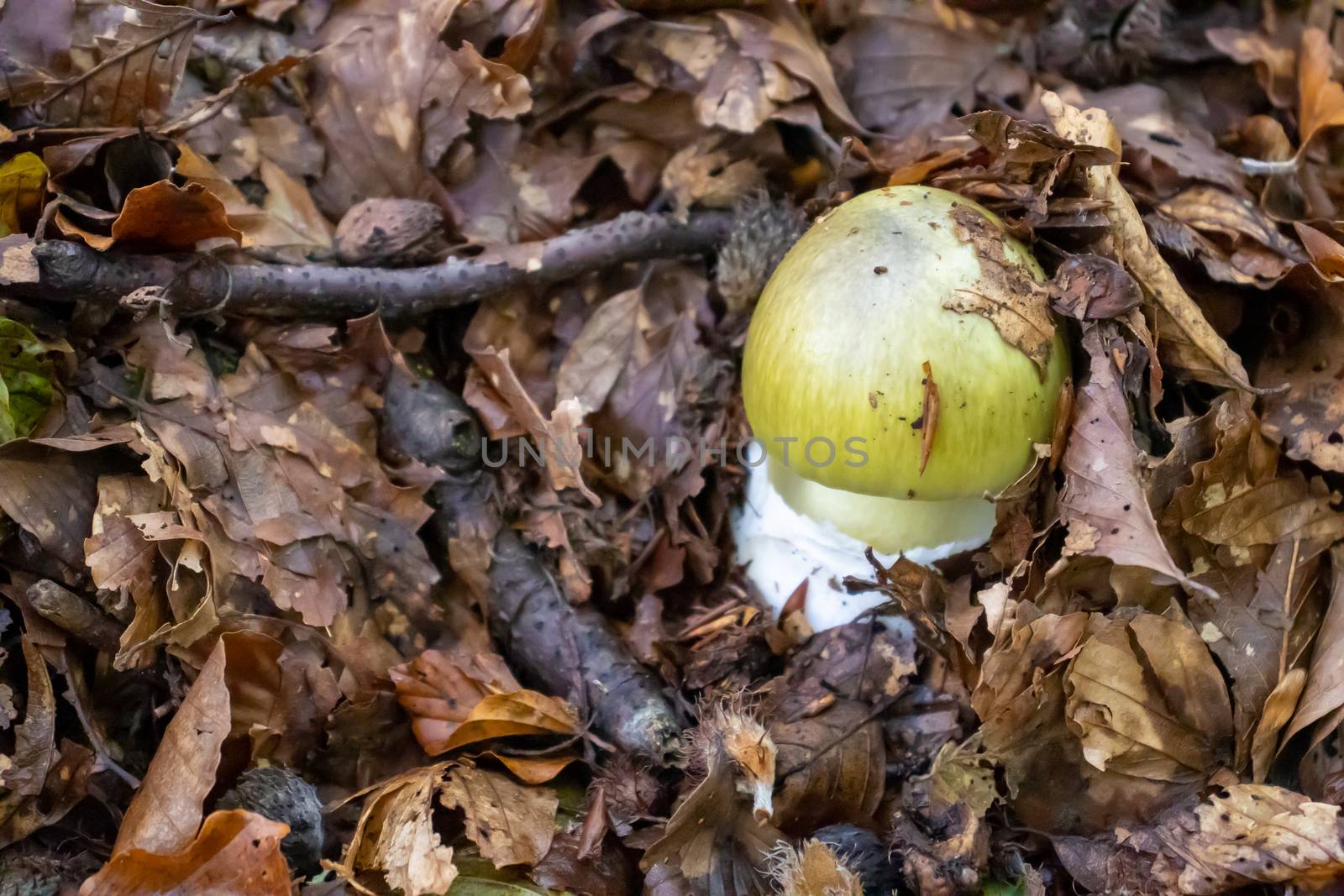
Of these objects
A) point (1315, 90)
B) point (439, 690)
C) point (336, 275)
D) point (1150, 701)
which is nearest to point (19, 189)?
point (336, 275)

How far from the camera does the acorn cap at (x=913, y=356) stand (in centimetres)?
205

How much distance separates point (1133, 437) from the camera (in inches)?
84.9

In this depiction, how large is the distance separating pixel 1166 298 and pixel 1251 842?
1222 millimetres

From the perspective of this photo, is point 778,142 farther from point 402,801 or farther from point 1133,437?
point 402,801

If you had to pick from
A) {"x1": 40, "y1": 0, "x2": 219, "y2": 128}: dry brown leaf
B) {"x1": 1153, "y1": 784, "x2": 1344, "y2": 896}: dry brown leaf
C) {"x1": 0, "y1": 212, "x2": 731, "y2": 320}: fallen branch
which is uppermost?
{"x1": 40, "y1": 0, "x2": 219, "y2": 128}: dry brown leaf

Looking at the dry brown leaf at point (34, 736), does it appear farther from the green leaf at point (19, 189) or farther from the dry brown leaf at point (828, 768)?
the dry brown leaf at point (828, 768)

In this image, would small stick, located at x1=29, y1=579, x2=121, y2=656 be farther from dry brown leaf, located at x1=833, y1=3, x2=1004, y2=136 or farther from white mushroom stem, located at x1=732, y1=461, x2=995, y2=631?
dry brown leaf, located at x1=833, y1=3, x2=1004, y2=136

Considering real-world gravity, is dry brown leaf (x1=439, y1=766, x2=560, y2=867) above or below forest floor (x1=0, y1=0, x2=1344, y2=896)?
below

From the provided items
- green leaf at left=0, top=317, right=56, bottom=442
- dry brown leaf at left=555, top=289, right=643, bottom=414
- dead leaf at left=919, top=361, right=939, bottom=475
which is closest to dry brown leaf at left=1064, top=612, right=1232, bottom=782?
dead leaf at left=919, top=361, right=939, bottom=475

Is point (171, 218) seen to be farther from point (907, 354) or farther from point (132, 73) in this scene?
point (907, 354)

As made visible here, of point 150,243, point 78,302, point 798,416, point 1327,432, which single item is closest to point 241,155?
point 150,243

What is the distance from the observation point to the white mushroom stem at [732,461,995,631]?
2.45m

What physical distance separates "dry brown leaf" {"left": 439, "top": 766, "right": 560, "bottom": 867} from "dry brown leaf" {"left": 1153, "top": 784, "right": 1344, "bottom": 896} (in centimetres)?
135

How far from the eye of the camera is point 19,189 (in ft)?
7.52
